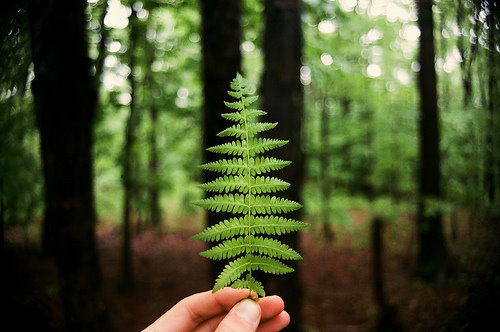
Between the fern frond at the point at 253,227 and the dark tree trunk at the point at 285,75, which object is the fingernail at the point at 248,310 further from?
the dark tree trunk at the point at 285,75

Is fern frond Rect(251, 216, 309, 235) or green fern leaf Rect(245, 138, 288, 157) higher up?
green fern leaf Rect(245, 138, 288, 157)

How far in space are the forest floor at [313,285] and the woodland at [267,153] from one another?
39 mm

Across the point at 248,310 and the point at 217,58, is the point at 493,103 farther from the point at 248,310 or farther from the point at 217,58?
the point at 217,58

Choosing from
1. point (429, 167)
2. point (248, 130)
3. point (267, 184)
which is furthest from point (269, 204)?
point (429, 167)

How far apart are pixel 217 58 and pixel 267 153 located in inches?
50.0

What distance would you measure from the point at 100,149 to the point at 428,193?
32.6ft

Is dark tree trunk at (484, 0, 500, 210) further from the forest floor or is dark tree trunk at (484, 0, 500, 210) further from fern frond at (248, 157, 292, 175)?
fern frond at (248, 157, 292, 175)

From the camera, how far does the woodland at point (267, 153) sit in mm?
2266

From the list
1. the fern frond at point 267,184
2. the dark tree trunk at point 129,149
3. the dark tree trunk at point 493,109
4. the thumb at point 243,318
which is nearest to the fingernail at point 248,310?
the thumb at point 243,318

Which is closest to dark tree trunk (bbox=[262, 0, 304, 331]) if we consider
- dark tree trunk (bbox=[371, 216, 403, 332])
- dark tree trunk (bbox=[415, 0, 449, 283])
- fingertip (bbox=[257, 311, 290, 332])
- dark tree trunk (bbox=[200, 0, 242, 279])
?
dark tree trunk (bbox=[200, 0, 242, 279])

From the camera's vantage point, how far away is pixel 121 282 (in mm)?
9703

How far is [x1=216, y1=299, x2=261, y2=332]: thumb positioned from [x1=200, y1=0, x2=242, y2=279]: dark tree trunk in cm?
204

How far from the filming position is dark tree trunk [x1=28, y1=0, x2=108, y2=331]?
293cm

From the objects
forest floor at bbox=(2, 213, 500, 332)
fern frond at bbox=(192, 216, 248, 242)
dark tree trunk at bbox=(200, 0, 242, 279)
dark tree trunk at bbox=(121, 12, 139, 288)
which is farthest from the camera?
dark tree trunk at bbox=(121, 12, 139, 288)
